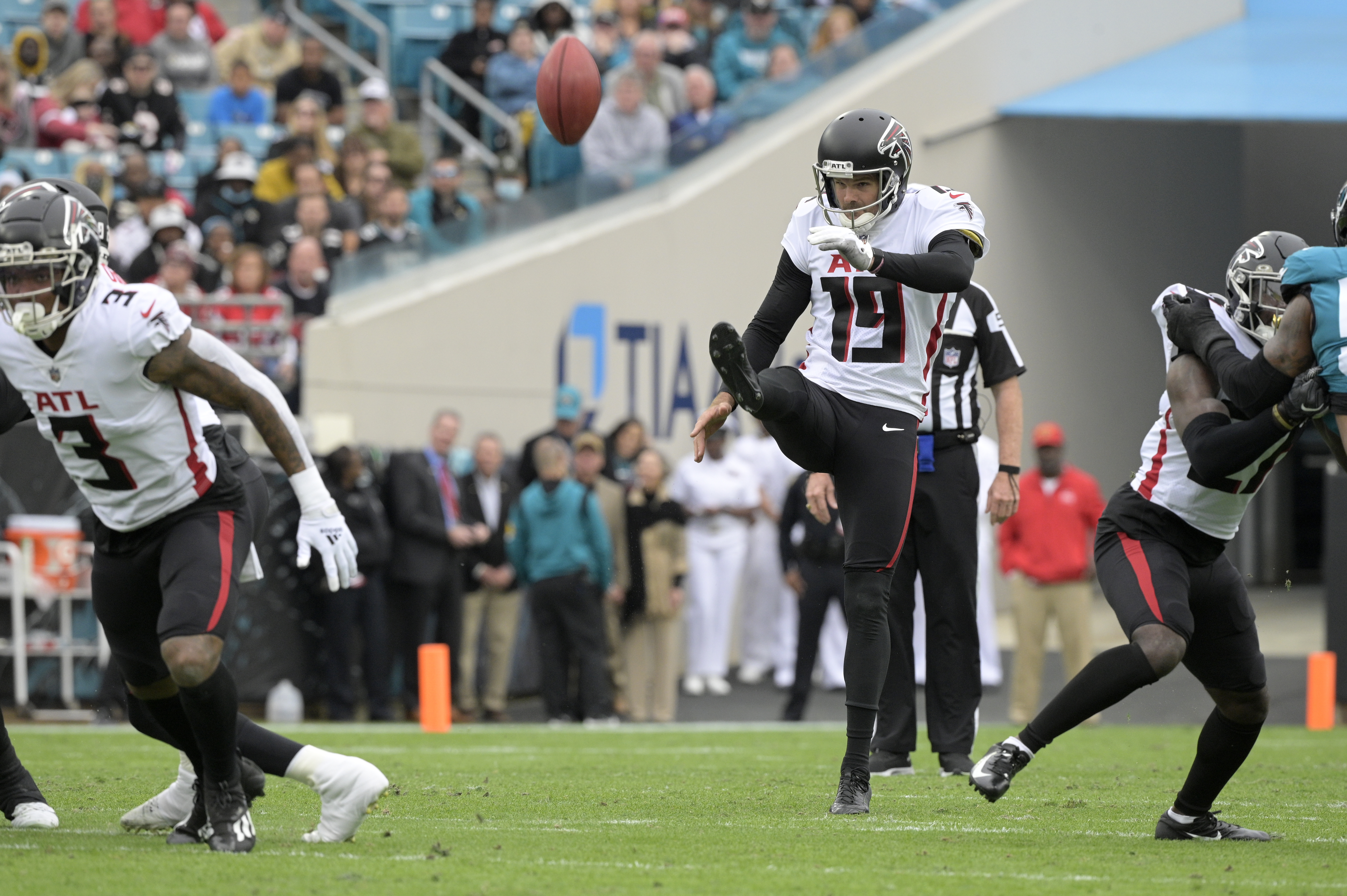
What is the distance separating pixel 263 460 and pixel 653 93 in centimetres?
566

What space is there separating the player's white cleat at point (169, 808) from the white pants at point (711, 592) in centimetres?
853

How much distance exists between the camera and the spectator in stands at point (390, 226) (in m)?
14.2

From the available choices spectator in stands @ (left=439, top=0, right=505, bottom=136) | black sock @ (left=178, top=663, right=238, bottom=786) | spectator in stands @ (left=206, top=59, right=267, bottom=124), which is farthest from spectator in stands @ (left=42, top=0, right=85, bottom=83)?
black sock @ (left=178, top=663, right=238, bottom=786)

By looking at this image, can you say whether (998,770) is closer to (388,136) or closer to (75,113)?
(388,136)

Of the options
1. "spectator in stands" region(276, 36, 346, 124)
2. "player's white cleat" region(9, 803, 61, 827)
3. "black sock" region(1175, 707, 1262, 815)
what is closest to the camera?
"black sock" region(1175, 707, 1262, 815)

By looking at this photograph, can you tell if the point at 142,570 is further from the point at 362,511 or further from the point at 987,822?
the point at 362,511

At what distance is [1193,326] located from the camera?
16.9 ft

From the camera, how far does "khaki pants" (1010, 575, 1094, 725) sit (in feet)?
39.7

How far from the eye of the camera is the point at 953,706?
7.02 meters

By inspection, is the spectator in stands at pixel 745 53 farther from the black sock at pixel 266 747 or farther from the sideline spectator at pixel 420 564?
the black sock at pixel 266 747

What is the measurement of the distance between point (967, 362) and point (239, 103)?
1023cm

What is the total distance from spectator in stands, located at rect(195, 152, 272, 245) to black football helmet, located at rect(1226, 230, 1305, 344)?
9.97 meters

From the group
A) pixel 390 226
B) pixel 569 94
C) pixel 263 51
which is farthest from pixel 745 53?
pixel 569 94

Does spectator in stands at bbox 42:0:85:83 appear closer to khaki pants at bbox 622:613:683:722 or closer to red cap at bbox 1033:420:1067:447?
khaki pants at bbox 622:613:683:722
